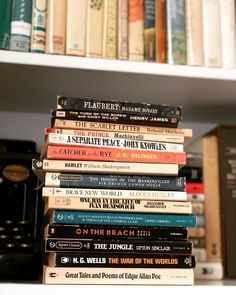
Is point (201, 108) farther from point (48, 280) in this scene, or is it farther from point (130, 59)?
point (48, 280)

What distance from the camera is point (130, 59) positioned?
985 mm

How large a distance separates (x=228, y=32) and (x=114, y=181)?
39 cm

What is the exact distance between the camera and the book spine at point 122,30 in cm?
99

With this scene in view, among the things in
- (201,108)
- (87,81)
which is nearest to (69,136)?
(87,81)

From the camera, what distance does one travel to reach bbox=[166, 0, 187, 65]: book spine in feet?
3.27

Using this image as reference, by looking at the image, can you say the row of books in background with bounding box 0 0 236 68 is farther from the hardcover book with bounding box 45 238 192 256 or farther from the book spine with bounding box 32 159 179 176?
the hardcover book with bounding box 45 238 192 256

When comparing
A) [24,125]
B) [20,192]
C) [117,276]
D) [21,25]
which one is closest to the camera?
[117,276]

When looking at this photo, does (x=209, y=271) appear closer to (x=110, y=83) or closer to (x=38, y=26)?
(x=110, y=83)

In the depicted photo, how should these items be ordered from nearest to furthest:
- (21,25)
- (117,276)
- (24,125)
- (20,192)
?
1. (117,276)
2. (21,25)
3. (20,192)
4. (24,125)

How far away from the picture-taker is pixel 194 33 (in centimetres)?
102

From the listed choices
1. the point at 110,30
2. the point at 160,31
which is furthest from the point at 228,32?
the point at 110,30

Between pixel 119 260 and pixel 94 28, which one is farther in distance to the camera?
pixel 94 28

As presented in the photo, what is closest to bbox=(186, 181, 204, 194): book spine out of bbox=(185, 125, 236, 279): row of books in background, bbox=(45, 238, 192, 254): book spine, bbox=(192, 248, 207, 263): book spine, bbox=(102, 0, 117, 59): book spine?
bbox=(185, 125, 236, 279): row of books in background

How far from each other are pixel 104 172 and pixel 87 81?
230mm
